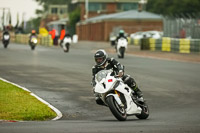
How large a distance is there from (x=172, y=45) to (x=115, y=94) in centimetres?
3401

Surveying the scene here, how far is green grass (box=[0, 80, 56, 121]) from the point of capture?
13.4 metres

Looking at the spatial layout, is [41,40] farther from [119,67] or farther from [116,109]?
[116,109]

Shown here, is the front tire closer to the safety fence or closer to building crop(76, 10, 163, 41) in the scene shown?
the safety fence

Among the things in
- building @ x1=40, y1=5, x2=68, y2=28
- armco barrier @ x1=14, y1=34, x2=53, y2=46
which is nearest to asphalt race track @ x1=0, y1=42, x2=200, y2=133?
armco barrier @ x1=14, y1=34, x2=53, y2=46

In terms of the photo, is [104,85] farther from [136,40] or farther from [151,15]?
[151,15]

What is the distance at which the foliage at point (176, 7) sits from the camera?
10044cm

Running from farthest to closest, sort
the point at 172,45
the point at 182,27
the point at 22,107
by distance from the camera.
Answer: the point at 182,27 → the point at 172,45 → the point at 22,107

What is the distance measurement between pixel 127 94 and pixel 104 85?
1.66 feet

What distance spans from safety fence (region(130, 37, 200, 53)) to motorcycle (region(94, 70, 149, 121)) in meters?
30.3

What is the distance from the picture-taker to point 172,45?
4584 centimetres

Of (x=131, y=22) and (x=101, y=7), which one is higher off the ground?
(x=101, y=7)

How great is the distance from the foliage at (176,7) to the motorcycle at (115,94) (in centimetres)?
7973

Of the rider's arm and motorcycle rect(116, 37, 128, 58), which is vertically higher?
the rider's arm

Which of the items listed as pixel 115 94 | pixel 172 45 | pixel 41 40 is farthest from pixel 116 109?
pixel 41 40
